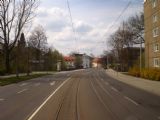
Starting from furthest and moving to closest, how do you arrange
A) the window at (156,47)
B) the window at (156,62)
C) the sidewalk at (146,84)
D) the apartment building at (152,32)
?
1. the window at (156,47)
2. the apartment building at (152,32)
3. the window at (156,62)
4. the sidewalk at (146,84)

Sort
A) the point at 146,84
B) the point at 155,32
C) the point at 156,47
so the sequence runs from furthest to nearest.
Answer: the point at 155,32 → the point at 156,47 → the point at 146,84

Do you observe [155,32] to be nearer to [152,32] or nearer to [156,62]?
[152,32]

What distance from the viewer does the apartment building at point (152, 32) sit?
204 ft

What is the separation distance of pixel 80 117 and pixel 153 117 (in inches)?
105

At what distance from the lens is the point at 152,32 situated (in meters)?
65.9

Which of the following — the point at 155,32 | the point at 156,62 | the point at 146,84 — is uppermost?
the point at 155,32

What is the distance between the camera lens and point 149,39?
68.4m

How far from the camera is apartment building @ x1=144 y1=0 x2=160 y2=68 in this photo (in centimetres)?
6228

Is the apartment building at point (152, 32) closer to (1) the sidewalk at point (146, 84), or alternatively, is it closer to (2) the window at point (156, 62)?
(2) the window at point (156, 62)

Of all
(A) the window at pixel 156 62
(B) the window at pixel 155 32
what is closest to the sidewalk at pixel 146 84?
(A) the window at pixel 156 62

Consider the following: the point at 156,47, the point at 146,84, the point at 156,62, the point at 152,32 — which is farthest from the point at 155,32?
the point at 146,84

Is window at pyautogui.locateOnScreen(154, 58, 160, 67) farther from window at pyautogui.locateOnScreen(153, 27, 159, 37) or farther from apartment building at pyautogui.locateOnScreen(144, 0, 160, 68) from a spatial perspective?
window at pyautogui.locateOnScreen(153, 27, 159, 37)

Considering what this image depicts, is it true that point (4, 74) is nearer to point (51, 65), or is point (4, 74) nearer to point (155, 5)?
point (155, 5)

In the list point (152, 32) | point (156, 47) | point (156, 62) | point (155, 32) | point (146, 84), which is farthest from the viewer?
point (152, 32)
